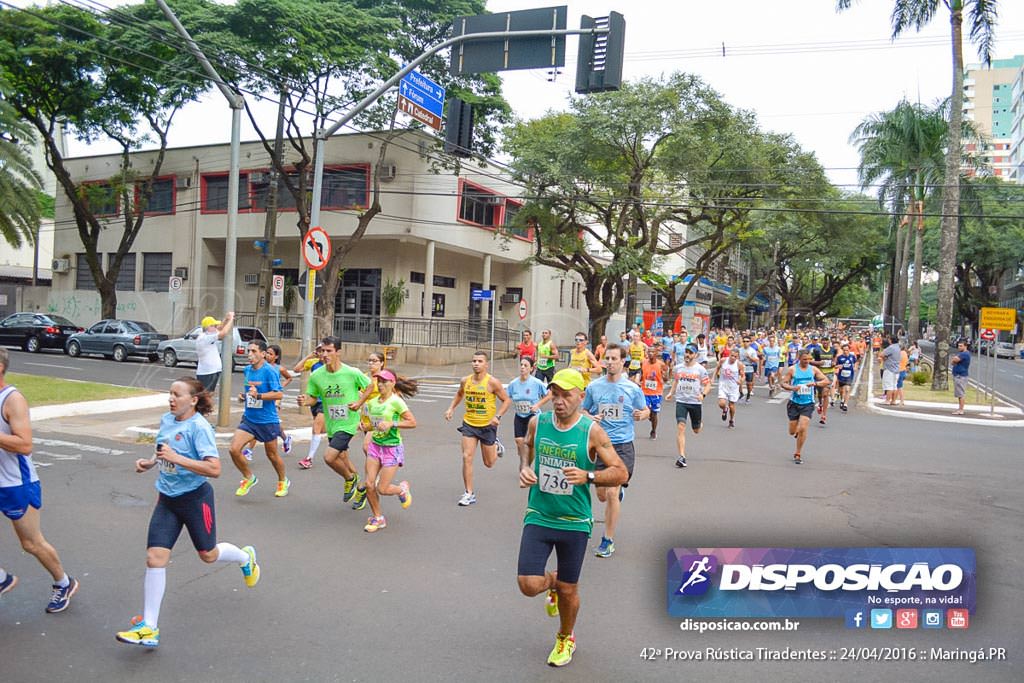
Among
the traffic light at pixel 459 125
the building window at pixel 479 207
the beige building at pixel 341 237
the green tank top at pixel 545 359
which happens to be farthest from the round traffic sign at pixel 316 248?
the building window at pixel 479 207

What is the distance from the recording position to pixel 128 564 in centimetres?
594

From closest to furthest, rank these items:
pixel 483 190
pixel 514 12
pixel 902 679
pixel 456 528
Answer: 1. pixel 902 679
2. pixel 456 528
3. pixel 514 12
4. pixel 483 190

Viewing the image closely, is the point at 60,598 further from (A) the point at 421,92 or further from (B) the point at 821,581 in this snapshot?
(A) the point at 421,92

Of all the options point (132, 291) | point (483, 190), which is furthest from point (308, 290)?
point (132, 291)

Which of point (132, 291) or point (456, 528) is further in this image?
point (132, 291)

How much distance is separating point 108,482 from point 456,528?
173 inches

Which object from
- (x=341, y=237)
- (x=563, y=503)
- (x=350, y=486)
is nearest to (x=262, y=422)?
(x=350, y=486)

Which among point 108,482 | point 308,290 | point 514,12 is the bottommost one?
point 108,482

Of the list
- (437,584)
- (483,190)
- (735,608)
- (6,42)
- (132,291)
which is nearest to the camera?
(735,608)

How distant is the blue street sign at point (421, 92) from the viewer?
13.4m

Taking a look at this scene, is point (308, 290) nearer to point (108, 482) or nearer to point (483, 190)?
point (108, 482)

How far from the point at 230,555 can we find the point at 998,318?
21682 mm

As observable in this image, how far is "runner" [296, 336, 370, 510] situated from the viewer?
783cm

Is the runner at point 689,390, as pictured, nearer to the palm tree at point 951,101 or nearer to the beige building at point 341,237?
the palm tree at point 951,101
